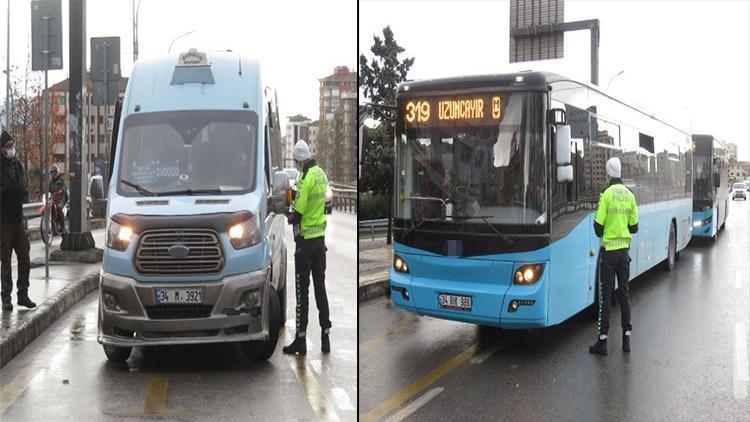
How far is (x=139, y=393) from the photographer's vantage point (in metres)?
7.04

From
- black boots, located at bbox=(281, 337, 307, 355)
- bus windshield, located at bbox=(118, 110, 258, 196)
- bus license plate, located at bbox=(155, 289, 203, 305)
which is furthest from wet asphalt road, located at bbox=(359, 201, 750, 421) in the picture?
bus windshield, located at bbox=(118, 110, 258, 196)

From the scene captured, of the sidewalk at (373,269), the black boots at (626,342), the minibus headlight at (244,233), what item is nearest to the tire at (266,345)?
the minibus headlight at (244,233)

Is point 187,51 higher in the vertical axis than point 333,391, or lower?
higher

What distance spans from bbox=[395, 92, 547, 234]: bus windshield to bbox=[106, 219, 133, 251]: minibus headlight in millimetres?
3074

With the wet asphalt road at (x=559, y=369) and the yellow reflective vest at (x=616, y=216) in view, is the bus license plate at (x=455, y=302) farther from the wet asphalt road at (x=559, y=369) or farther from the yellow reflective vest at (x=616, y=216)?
the yellow reflective vest at (x=616, y=216)

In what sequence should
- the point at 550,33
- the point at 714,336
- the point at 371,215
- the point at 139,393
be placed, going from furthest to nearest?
the point at 371,215
the point at 550,33
the point at 714,336
the point at 139,393

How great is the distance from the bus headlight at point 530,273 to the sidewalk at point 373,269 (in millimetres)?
1894

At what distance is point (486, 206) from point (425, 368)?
1.81 m

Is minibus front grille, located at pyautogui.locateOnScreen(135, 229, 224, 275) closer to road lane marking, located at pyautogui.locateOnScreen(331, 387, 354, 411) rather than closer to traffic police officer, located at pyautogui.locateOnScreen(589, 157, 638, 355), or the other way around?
road lane marking, located at pyautogui.locateOnScreen(331, 387, 354, 411)

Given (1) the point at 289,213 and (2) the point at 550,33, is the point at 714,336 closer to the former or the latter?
(1) the point at 289,213

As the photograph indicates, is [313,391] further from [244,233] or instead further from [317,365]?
[244,233]

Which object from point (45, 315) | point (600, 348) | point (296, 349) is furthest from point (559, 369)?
point (45, 315)

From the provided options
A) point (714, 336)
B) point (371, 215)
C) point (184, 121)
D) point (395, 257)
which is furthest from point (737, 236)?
point (184, 121)

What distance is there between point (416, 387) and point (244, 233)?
223 cm
